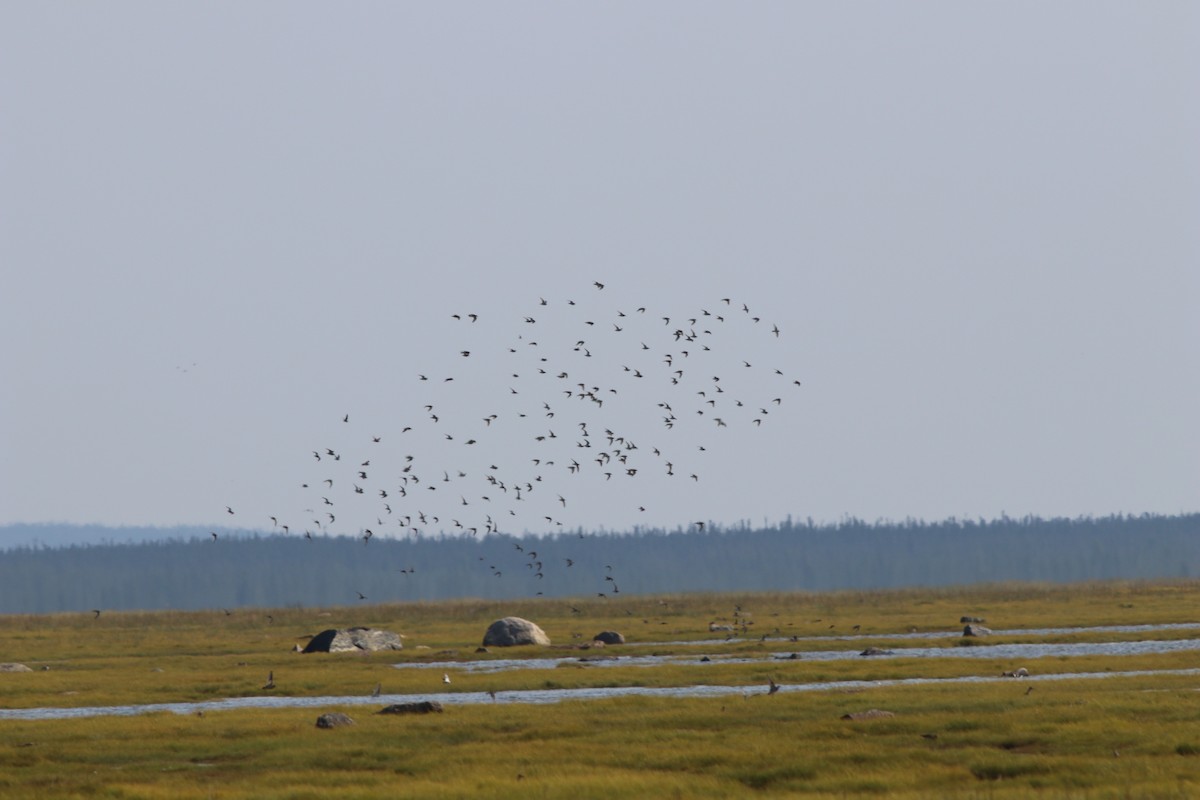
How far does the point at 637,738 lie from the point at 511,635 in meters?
38.7

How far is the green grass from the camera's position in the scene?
32.3 metres

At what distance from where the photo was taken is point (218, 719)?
4559 cm

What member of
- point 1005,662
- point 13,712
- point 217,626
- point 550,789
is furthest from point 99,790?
point 217,626

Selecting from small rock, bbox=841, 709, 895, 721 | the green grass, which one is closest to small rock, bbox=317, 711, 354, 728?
the green grass

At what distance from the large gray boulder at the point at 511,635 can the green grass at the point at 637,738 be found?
8980 millimetres

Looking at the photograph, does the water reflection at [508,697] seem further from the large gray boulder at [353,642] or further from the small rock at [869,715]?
the large gray boulder at [353,642]

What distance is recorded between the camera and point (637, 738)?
38.6 m

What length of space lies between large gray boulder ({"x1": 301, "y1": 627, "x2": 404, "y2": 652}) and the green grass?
6.37 metres

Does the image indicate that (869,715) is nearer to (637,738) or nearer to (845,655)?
(637,738)

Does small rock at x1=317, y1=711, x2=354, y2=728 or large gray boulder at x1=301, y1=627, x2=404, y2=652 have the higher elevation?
large gray boulder at x1=301, y1=627, x2=404, y2=652

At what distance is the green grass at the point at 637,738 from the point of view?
3228 centimetres

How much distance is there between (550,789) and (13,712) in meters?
26.1

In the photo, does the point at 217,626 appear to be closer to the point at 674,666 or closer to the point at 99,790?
the point at 674,666

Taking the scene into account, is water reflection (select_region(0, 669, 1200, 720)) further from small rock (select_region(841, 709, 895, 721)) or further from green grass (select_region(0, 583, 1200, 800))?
small rock (select_region(841, 709, 895, 721))
